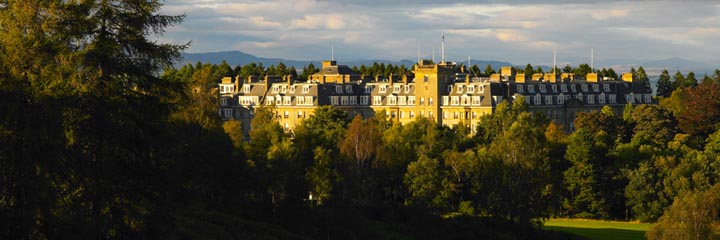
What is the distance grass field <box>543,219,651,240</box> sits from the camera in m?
81.2

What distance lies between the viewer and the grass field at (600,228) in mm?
81188

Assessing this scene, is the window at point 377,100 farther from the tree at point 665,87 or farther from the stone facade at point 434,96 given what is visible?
the tree at point 665,87

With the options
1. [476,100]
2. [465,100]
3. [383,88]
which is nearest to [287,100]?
[383,88]

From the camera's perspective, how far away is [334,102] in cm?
14888

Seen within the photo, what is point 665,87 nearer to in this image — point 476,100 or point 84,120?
point 476,100

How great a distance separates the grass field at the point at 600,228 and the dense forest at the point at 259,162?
1.57 m

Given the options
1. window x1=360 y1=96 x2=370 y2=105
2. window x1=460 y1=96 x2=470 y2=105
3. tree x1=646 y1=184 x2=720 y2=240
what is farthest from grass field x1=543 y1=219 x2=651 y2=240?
window x1=360 y1=96 x2=370 y2=105

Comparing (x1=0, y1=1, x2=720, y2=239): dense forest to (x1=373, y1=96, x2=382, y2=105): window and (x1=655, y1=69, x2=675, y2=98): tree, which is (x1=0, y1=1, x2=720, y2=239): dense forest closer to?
(x1=373, y1=96, x2=382, y2=105): window

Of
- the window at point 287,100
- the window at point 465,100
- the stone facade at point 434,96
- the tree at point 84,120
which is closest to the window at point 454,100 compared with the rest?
the stone facade at point 434,96

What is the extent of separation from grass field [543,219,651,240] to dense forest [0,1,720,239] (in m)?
1.57

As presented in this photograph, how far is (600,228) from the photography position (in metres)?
86.2

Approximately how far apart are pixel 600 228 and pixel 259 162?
2694 cm

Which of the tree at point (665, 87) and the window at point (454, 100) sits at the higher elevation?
the tree at point (665, 87)

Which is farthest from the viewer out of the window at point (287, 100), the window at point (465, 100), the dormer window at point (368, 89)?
the dormer window at point (368, 89)
